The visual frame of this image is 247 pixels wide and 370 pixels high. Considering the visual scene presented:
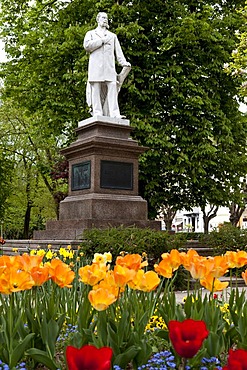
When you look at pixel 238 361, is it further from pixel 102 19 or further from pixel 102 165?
pixel 102 19

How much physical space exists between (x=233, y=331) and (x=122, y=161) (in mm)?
10041

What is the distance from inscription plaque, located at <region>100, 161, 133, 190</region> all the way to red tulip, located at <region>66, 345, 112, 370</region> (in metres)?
11.0

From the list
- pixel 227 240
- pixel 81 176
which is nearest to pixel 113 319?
pixel 227 240

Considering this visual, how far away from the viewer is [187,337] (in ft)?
5.79

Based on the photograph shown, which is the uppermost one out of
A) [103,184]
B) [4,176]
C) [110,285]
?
[4,176]

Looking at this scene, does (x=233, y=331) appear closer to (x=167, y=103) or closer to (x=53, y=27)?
(x=167, y=103)

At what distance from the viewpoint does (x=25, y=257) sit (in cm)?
300

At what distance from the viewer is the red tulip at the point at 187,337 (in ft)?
5.58

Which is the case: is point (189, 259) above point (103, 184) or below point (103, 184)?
below

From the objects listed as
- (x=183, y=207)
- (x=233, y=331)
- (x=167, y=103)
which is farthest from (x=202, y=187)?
(x=233, y=331)

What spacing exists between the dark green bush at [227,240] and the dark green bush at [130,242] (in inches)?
85.6

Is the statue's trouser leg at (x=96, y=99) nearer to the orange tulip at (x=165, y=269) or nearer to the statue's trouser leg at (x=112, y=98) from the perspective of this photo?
the statue's trouser leg at (x=112, y=98)

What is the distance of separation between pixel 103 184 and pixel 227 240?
121 inches

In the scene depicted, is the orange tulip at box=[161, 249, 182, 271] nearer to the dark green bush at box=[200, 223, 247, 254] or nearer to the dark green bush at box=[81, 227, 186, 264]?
the dark green bush at box=[81, 227, 186, 264]
